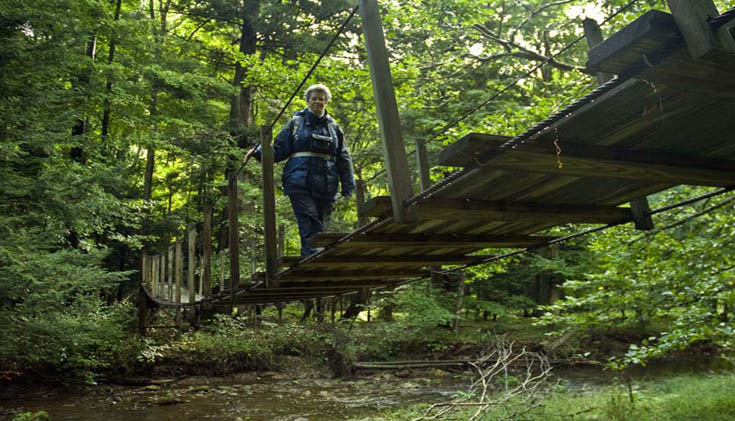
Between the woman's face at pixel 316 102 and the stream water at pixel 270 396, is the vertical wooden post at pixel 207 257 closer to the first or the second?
the stream water at pixel 270 396

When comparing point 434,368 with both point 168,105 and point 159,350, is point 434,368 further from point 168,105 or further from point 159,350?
point 168,105

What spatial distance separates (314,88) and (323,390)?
6.67m

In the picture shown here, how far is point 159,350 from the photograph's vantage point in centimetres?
972

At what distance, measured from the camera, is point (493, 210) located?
7.96 feet

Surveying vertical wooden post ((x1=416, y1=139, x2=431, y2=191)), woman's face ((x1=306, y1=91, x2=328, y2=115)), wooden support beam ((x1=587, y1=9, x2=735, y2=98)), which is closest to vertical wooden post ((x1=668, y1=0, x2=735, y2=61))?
wooden support beam ((x1=587, y1=9, x2=735, y2=98))

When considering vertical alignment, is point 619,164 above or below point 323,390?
above

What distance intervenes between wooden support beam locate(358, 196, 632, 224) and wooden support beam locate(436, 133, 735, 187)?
0.54 m

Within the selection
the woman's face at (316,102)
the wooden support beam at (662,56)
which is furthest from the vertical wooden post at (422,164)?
the wooden support beam at (662,56)

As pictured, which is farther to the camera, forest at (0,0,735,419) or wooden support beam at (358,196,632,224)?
forest at (0,0,735,419)

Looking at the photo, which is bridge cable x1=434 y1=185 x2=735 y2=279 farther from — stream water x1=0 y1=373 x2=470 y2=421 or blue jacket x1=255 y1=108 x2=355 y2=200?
stream water x1=0 y1=373 x2=470 y2=421

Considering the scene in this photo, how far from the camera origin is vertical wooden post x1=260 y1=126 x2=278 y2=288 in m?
3.84

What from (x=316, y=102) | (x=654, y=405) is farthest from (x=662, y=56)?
(x=654, y=405)

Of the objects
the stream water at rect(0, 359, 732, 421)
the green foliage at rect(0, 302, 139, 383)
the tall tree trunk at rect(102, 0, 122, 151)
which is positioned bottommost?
the stream water at rect(0, 359, 732, 421)

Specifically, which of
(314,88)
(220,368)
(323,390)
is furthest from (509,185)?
(220,368)
